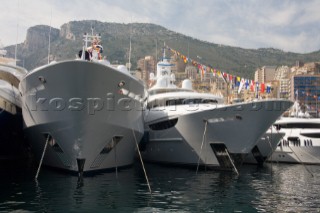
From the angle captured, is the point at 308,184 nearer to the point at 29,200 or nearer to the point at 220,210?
the point at 220,210

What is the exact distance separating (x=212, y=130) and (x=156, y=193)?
307 inches

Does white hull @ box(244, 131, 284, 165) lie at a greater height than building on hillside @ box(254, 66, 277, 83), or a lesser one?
lesser

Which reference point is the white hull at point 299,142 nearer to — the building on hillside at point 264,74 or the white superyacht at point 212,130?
the white superyacht at point 212,130

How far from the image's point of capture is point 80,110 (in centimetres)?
1598

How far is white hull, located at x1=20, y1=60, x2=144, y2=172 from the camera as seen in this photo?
15602mm

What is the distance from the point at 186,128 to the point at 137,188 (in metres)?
7.39

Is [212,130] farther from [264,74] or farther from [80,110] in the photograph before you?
[264,74]

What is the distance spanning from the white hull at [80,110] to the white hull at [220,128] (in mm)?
4681

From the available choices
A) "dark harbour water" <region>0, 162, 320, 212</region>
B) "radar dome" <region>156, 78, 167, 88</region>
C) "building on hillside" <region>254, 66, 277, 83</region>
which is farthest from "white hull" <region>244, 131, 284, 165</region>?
"building on hillside" <region>254, 66, 277, 83</region>

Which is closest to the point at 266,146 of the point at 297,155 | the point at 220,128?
the point at 297,155

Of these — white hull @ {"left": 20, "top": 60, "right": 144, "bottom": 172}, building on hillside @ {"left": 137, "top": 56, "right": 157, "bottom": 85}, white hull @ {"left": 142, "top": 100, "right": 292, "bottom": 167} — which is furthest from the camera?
building on hillside @ {"left": 137, "top": 56, "right": 157, "bottom": 85}

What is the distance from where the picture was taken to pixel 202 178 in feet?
62.3

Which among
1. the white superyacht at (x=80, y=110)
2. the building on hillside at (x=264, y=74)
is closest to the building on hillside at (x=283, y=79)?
the building on hillside at (x=264, y=74)

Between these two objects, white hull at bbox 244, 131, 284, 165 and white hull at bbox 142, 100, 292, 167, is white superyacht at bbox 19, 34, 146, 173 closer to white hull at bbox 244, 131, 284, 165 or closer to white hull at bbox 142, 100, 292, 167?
white hull at bbox 142, 100, 292, 167
